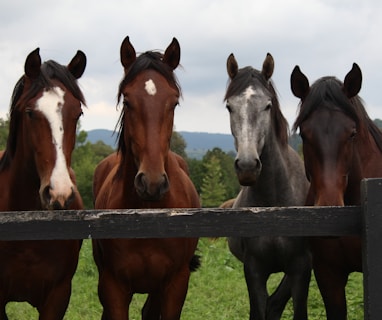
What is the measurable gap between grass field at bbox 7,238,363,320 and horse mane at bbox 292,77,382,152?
116 inches

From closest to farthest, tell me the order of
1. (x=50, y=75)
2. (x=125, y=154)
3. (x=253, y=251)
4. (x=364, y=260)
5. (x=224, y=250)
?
(x=364, y=260), (x=50, y=75), (x=125, y=154), (x=253, y=251), (x=224, y=250)

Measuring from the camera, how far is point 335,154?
13.8 feet

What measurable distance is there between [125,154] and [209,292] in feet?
18.5

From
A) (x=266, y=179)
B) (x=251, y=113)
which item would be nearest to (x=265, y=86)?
(x=251, y=113)

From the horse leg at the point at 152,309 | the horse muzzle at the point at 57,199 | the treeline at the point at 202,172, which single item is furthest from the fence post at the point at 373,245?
the treeline at the point at 202,172

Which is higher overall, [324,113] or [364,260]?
[324,113]

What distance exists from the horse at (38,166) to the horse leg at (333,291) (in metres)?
1.91

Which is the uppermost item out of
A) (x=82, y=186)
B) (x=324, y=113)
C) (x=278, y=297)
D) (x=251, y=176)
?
(x=82, y=186)

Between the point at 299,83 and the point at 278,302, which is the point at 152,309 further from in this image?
the point at 299,83

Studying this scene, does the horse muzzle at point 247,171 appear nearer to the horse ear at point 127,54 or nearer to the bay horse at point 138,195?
the bay horse at point 138,195

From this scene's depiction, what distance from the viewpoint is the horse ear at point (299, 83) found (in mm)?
4840

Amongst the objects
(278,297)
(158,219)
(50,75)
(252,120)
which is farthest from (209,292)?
(158,219)

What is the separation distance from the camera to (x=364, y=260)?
119 inches

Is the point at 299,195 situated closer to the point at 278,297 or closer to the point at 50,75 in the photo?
the point at 278,297
